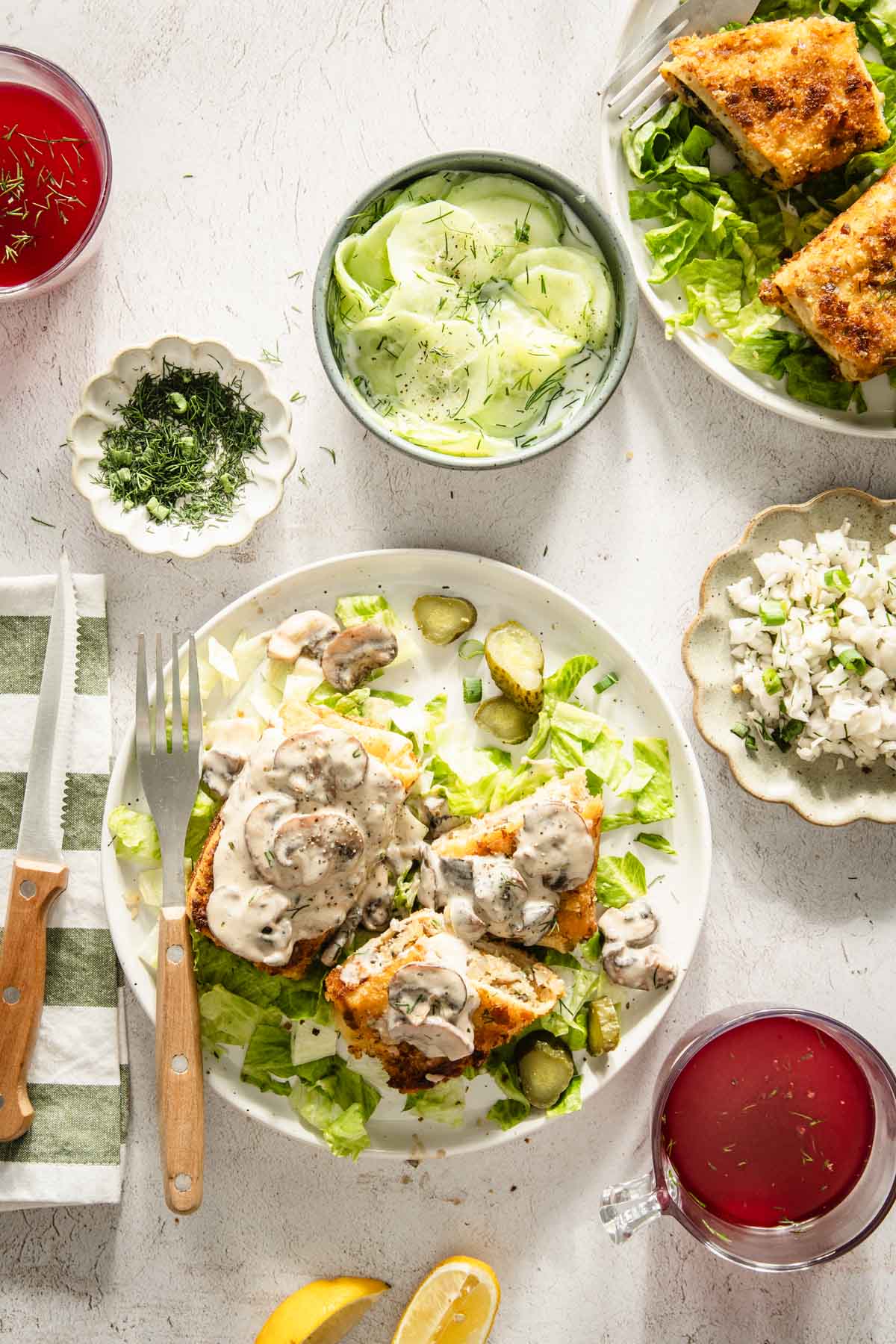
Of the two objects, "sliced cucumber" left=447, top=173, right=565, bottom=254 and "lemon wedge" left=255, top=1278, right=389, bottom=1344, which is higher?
"sliced cucumber" left=447, top=173, right=565, bottom=254

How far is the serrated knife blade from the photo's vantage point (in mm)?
3371

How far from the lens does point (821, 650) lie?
10.7ft

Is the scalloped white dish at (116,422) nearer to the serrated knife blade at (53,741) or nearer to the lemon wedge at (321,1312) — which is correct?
the serrated knife blade at (53,741)

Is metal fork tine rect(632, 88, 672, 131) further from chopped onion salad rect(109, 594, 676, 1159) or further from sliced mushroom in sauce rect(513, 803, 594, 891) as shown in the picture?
sliced mushroom in sauce rect(513, 803, 594, 891)

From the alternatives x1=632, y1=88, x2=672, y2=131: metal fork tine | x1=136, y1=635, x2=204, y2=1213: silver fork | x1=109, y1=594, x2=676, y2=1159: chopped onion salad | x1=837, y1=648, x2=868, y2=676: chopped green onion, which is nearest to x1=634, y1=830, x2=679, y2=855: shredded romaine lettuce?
x1=109, y1=594, x2=676, y2=1159: chopped onion salad

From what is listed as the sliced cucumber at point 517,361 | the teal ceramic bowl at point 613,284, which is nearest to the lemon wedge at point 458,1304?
the teal ceramic bowl at point 613,284

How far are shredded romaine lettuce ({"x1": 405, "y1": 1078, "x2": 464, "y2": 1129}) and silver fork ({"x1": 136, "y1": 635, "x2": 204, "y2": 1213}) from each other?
0.65 meters

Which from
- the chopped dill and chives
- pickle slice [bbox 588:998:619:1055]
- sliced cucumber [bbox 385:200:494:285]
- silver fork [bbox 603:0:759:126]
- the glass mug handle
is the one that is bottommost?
the glass mug handle

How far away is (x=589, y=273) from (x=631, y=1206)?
2849mm

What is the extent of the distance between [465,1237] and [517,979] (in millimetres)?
1090

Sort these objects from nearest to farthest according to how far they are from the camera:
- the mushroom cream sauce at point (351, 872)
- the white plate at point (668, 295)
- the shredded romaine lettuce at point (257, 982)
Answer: the mushroom cream sauce at point (351, 872) → the shredded romaine lettuce at point (257, 982) → the white plate at point (668, 295)

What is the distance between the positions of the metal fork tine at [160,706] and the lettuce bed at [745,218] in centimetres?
190

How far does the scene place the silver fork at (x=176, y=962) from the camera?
315 cm

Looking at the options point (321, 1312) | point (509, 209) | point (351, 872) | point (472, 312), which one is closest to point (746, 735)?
point (351, 872)
